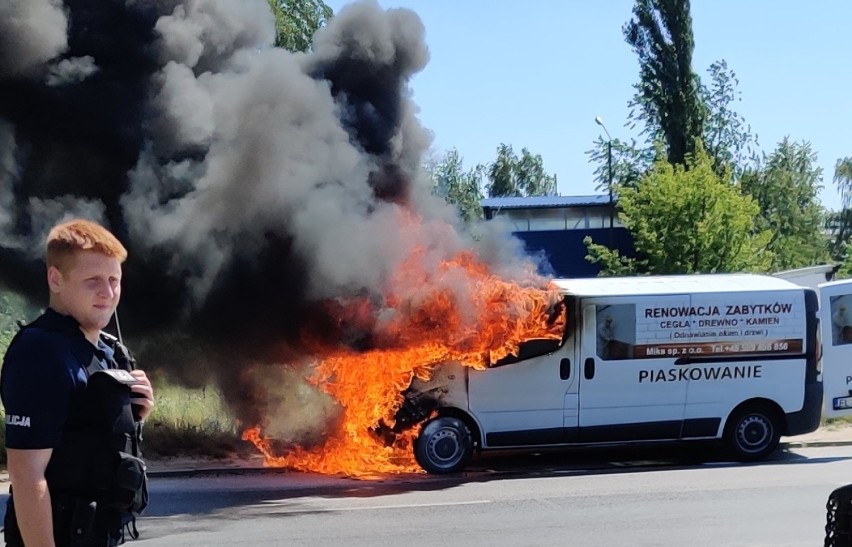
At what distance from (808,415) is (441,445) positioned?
4.23 meters

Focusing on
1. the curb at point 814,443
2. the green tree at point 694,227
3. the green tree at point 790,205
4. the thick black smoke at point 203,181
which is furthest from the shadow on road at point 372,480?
the green tree at point 790,205

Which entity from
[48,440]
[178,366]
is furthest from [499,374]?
[48,440]

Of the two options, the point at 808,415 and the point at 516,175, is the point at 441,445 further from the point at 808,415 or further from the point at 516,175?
the point at 516,175

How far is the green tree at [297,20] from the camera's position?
2131 centimetres

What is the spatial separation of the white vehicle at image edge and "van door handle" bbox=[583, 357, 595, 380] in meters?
0.01

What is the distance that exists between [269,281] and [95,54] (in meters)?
3.82

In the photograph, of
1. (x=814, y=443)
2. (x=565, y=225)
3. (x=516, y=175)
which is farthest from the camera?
(x=516, y=175)

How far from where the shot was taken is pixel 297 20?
22641 mm

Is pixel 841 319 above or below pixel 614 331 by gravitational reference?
above

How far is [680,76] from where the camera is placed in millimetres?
33656

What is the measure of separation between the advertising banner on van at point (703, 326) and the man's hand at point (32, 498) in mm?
8321

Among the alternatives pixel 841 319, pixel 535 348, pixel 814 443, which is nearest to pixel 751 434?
pixel 814 443

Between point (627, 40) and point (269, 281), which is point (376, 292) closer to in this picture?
point (269, 281)

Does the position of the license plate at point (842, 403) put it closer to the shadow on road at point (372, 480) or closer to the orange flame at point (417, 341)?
the shadow on road at point (372, 480)
